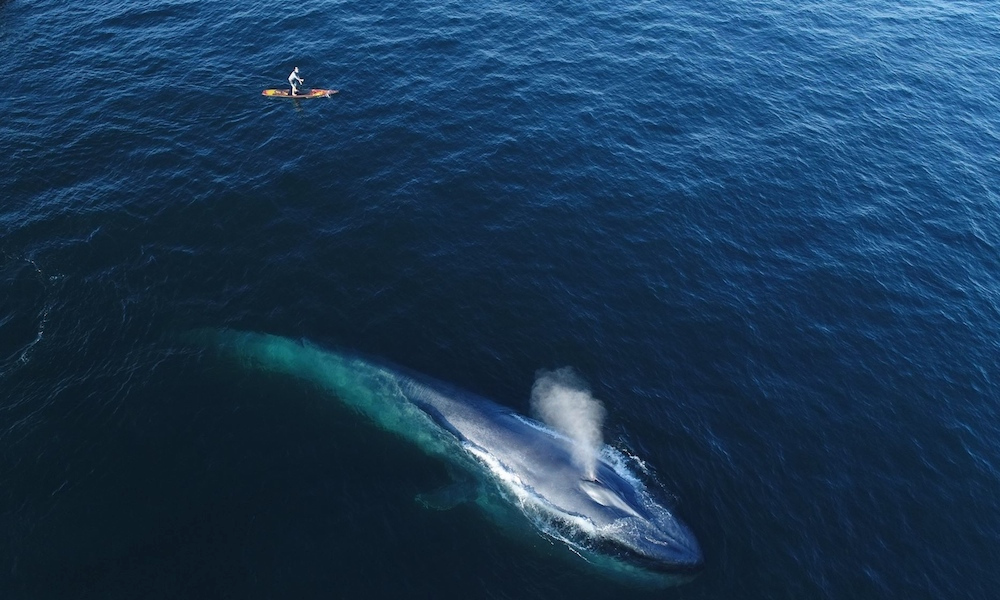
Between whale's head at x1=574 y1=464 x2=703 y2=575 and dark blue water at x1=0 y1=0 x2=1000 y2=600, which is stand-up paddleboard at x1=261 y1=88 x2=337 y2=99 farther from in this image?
whale's head at x1=574 y1=464 x2=703 y2=575

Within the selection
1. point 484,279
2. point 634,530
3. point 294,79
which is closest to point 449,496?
point 634,530

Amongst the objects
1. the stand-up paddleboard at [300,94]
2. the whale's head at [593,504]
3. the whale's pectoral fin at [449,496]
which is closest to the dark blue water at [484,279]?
the whale's pectoral fin at [449,496]

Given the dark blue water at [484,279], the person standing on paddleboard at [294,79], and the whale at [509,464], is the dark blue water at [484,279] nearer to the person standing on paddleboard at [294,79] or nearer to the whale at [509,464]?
the whale at [509,464]

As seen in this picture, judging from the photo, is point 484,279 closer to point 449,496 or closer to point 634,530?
point 449,496

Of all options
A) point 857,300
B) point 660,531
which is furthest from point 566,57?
point 660,531

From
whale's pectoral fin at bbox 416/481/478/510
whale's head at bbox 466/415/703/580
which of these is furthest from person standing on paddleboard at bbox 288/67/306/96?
whale's pectoral fin at bbox 416/481/478/510

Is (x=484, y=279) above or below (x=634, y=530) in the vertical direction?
above

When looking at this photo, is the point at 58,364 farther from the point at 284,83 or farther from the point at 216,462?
the point at 284,83

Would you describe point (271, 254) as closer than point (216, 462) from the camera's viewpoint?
No
